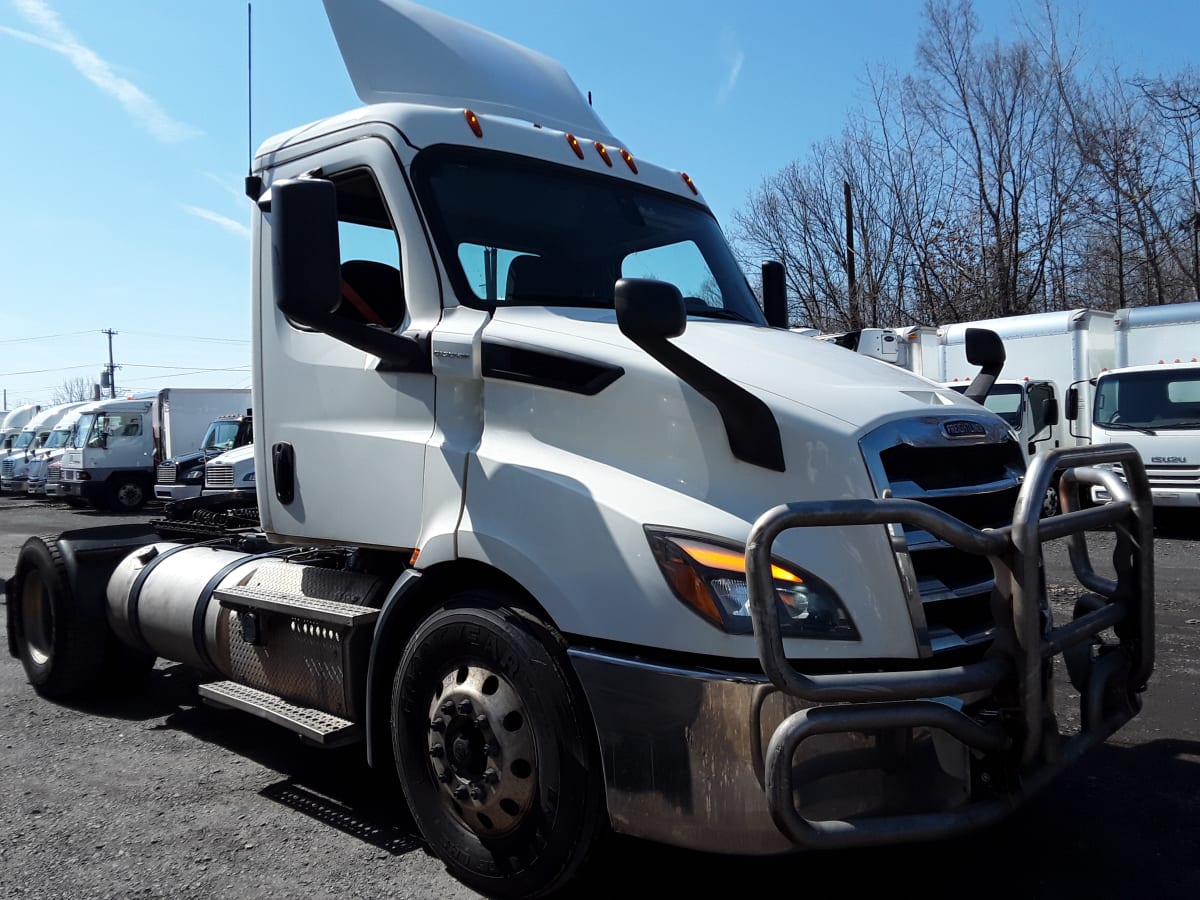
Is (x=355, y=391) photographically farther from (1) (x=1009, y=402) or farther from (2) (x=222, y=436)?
(2) (x=222, y=436)

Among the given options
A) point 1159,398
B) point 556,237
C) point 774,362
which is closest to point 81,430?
point 1159,398

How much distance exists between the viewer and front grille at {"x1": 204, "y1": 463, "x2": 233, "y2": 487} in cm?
1515

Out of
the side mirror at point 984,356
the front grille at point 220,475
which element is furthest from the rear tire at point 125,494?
the side mirror at point 984,356

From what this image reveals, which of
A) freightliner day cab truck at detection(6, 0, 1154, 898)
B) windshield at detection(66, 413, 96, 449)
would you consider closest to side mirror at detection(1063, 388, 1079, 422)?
freightliner day cab truck at detection(6, 0, 1154, 898)

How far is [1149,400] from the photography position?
45.9 feet

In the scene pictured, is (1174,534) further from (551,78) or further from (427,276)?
(427,276)

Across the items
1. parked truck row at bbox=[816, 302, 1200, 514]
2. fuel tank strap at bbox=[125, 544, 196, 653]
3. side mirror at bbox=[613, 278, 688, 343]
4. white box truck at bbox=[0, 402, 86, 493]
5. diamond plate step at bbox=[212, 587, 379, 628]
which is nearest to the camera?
side mirror at bbox=[613, 278, 688, 343]

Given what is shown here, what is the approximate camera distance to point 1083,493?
3650mm

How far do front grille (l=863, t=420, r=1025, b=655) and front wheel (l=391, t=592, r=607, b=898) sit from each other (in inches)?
42.3

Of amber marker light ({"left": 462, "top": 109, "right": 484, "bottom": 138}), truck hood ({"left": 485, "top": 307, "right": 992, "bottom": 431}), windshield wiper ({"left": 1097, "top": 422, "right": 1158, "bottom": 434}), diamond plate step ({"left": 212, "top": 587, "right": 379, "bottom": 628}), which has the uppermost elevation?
amber marker light ({"left": 462, "top": 109, "right": 484, "bottom": 138})

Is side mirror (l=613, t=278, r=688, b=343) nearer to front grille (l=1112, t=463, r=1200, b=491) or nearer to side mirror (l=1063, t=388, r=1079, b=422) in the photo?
front grille (l=1112, t=463, r=1200, b=491)

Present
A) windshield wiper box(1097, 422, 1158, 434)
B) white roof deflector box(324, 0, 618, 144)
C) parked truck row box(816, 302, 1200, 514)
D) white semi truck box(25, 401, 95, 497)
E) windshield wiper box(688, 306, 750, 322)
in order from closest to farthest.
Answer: windshield wiper box(688, 306, 750, 322)
white roof deflector box(324, 0, 618, 144)
parked truck row box(816, 302, 1200, 514)
windshield wiper box(1097, 422, 1158, 434)
white semi truck box(25, 401, 95, 497)

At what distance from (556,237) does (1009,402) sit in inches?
541

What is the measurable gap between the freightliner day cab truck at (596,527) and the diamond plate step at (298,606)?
0.02 m
